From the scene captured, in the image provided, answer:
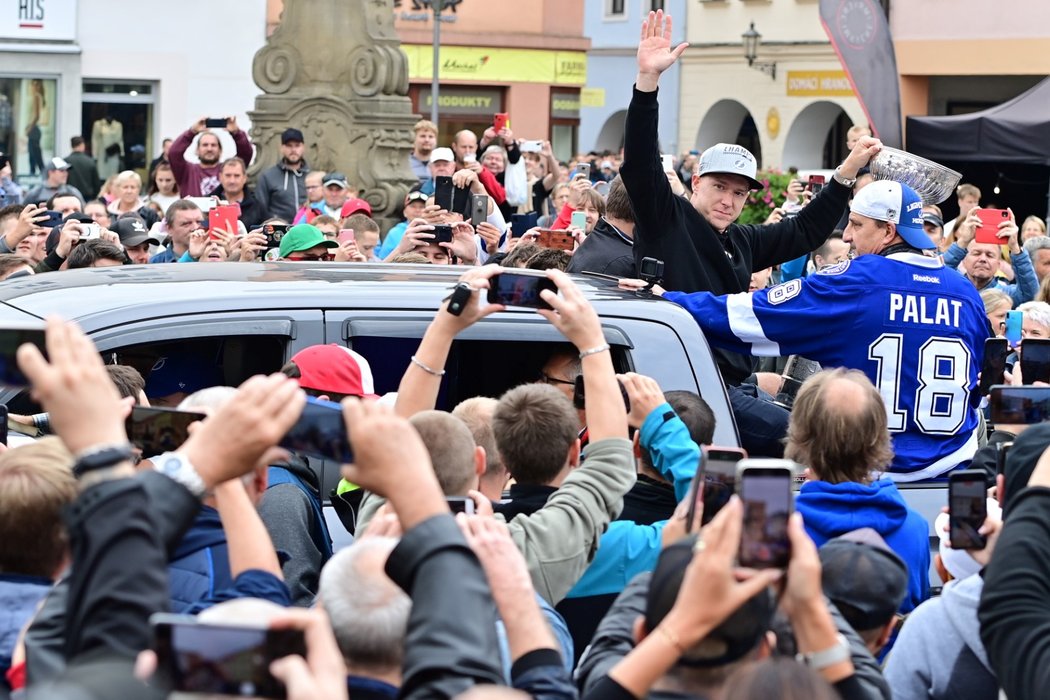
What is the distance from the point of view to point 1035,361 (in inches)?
174

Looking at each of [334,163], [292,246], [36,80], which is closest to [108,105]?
[36,80]

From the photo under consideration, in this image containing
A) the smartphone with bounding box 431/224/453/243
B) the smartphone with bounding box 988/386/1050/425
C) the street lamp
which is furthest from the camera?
the street lamp

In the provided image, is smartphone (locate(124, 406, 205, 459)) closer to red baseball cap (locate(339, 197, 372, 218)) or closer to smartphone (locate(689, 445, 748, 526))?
smartphone (locate(689, 445, 748, 526))

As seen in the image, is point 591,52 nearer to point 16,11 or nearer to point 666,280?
point 16,11

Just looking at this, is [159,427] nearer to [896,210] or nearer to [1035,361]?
[1035,361]

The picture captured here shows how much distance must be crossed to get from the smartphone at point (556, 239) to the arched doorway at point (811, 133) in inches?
1023

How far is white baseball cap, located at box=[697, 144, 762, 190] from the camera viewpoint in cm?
654

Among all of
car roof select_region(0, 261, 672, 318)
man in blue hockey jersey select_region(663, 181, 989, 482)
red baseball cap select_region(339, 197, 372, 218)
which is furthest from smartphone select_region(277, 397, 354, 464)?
red baseball cap select_region(339, 197, 372, 218)

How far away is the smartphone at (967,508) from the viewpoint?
137 inches

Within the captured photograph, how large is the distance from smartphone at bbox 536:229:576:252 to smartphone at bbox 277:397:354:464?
5.51 m

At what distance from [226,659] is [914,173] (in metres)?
6.06

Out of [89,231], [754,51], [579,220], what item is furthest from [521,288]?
[754,51]

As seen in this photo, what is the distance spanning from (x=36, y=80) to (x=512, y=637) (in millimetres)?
24510

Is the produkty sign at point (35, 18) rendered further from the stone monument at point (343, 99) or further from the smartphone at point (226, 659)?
the smartphone at point (226, 659)
